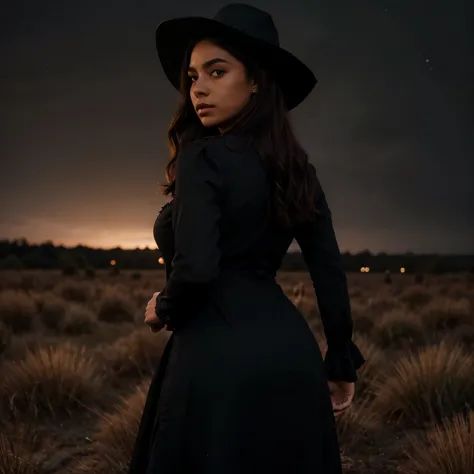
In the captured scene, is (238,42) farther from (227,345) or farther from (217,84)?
(227,345)

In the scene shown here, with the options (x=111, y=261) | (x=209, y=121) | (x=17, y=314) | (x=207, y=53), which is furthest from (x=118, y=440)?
(x=111, y=261)

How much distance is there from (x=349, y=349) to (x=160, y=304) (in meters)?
0.75

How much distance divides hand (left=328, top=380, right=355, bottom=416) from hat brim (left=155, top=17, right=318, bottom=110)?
102 cm

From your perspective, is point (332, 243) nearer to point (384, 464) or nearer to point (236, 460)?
point (236, 460)

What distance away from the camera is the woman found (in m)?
1.83

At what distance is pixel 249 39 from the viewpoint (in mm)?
2021

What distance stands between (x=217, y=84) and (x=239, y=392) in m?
0.94

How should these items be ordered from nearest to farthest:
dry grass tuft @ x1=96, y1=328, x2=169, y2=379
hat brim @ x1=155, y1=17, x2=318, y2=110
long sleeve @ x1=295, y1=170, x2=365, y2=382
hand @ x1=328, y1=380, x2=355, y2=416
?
hat brim @ x1=155, y1=17, x2=318, y2=110 → long sleeve @ x1=295, y1=170, x2=365, y2=382 → hand @ x1=328, y1=380, x2=355, y2=416 → dry grass tuft @ x1=96, y1=328, x2=169, y2=379

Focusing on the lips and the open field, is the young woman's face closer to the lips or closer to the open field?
the lips

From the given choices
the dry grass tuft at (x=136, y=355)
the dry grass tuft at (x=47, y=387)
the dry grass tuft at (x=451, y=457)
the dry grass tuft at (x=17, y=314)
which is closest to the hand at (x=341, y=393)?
the dry grass tuft at (x=451, y=457)

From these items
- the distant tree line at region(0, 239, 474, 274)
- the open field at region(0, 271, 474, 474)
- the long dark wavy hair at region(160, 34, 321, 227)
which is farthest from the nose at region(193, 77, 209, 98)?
the distant tree line at region(0, 239, 474, 274)

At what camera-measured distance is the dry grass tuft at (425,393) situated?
5684 millimetres

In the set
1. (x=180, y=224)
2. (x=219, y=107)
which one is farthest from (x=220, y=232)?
(x=219, y=107)

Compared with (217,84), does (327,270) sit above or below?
below
